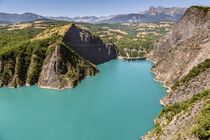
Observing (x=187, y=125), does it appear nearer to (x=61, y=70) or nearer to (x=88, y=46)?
(x=61, y=70)

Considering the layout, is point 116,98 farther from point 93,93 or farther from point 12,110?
point 12,110

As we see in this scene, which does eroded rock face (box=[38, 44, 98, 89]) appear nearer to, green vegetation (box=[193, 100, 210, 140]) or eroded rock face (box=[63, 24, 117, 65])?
eroded rock face (box=[63, 24, 117, 65])

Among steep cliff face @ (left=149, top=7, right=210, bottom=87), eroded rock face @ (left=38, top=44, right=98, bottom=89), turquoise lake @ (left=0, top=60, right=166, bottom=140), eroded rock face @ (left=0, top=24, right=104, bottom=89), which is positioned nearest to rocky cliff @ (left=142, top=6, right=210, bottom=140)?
steep cliff face @ (left=149, top=7, right=210, bottom=87)

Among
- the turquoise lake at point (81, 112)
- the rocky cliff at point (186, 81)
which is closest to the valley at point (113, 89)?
the rocky cliff at point (186, 81)

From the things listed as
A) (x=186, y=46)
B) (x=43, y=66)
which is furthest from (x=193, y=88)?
(x=43, y=66)

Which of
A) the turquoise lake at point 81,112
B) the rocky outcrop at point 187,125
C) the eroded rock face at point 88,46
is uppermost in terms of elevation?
the eroded rock face at point 88,46

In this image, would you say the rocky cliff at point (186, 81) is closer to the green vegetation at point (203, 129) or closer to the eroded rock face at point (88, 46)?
the green vegetation at point (203, 129)
